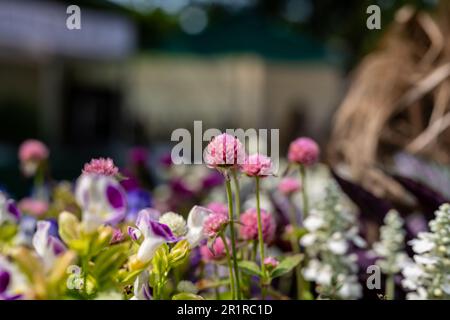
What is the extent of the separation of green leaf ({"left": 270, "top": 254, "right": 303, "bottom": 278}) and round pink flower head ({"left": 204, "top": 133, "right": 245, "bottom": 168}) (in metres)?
0.11

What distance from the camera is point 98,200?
33 centimetres

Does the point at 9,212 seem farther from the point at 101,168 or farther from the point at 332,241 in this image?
the point at 332,241

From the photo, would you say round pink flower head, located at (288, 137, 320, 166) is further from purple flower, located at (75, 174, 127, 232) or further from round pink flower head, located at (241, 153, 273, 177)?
purple flower, located at (75, 174, 127, 232)

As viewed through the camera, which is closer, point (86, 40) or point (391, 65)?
point (391, 65)

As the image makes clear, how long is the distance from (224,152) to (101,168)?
7 centimetres

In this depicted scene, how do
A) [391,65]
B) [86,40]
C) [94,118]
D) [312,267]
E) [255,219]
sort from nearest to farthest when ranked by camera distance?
1. [255,219]
2. [312,267]
3. [391,65]
4. [86,40]
5. [94,118]

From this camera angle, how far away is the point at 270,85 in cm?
896

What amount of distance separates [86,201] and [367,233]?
0.51 meters

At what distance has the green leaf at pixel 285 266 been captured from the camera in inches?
19.0

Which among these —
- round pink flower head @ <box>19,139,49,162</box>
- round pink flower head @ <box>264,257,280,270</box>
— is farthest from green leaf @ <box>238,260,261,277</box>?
round pink flower head @ <box>19,139,49,162</box>

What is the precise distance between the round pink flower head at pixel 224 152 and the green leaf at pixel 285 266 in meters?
0.11

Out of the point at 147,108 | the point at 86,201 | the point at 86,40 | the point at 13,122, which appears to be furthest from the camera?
the point at 147,108
